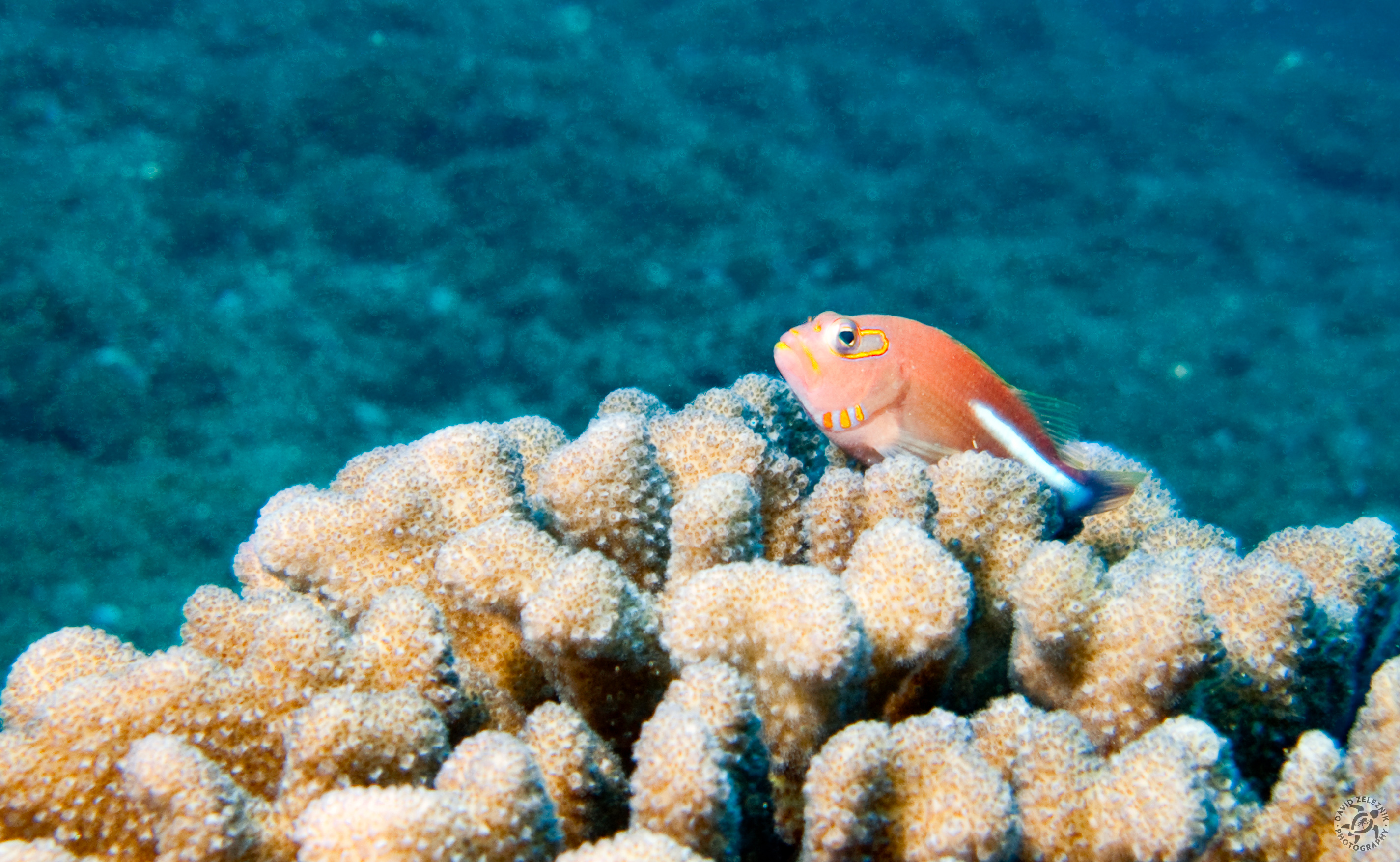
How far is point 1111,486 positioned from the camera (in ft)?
8.03

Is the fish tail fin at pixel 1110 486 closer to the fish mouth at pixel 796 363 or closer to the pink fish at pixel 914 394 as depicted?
the pink fish at pixel 914 394

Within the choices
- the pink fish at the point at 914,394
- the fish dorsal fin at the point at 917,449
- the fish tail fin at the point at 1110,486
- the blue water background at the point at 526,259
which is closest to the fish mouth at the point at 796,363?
the pink fish at the point at 914,394

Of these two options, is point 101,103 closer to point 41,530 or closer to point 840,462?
point 41,530

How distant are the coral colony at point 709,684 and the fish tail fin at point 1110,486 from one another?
27 centimetres

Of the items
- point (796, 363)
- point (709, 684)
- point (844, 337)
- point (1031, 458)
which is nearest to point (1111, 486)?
point (1031, 458)

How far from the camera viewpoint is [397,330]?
9.02 metres

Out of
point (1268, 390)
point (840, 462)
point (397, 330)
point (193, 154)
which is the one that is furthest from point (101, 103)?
point (1268, 390)

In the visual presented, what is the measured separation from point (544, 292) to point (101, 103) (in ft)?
19.2

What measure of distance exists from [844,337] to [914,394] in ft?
1.02

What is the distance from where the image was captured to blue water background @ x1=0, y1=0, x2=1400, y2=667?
8.15 metres

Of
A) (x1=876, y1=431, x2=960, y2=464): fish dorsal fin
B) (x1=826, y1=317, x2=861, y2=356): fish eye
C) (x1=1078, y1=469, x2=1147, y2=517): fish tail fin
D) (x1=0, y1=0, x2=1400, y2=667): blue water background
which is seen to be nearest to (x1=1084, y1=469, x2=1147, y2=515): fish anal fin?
(x1=1078, y1=469, x2=1147, y2=517): fish tail fin

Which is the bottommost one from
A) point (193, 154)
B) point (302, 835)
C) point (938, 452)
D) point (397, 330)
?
point (938, 452)

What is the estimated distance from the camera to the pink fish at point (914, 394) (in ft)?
8.53

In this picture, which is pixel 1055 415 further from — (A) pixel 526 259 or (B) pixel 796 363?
(A) pixel 526 259
